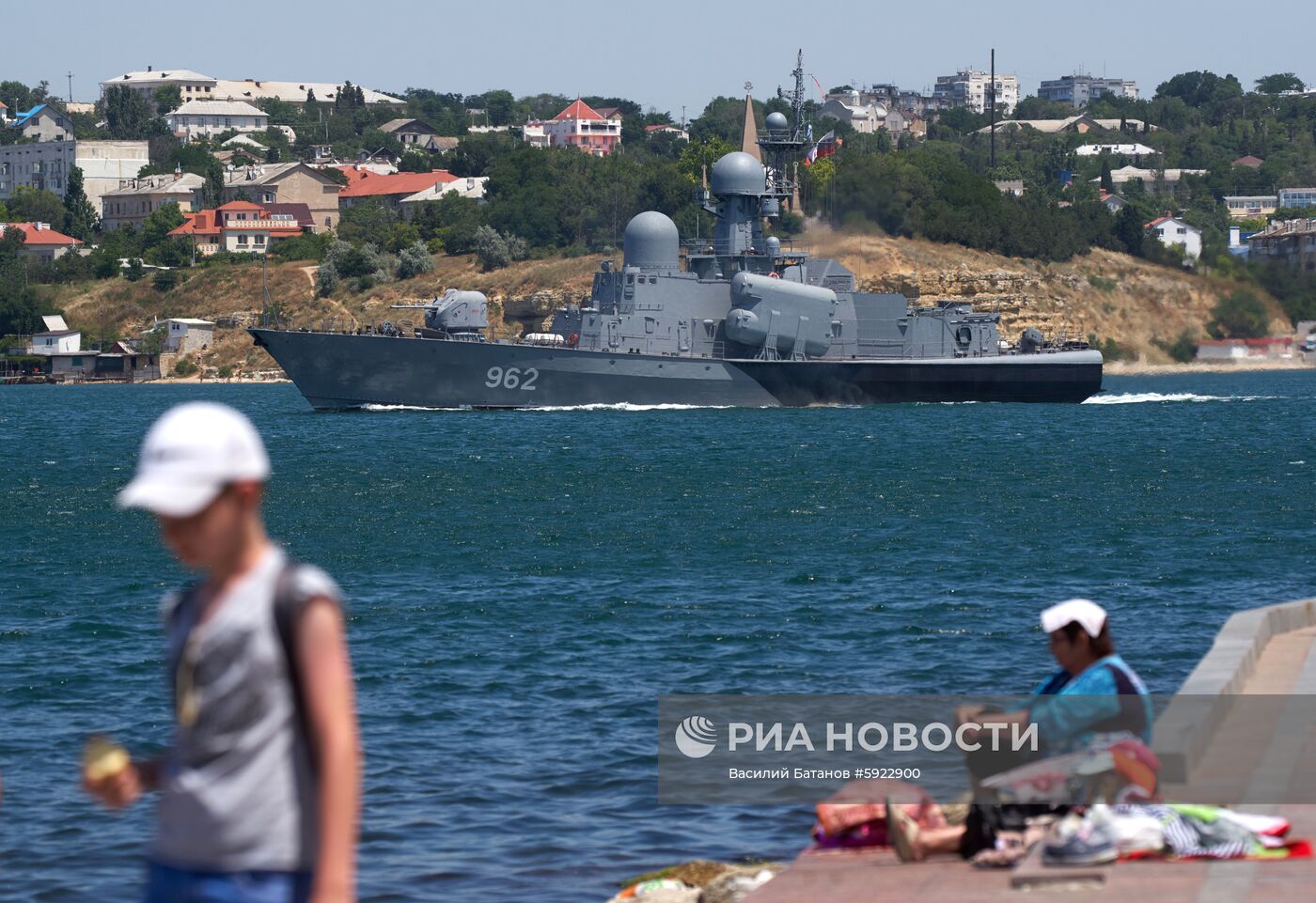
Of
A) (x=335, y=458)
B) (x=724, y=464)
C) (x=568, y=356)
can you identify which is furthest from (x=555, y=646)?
(x=568, y=356)

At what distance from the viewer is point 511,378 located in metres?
60.5

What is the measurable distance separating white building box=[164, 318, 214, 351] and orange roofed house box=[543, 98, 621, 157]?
80.6 meters

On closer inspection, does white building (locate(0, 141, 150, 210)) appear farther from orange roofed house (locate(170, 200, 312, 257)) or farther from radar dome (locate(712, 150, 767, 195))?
radar dome (locate(712, 150, 767, 195))

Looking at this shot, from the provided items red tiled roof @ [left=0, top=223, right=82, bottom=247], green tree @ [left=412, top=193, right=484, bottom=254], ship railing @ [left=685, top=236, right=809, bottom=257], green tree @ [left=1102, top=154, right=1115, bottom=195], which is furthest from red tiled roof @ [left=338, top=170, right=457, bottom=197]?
ship railing @ [left=685, top=236, right=809, bottom=257]

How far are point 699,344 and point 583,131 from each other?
135090 millimetres

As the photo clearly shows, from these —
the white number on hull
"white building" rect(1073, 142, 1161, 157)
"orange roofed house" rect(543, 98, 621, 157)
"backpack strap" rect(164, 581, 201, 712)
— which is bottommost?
the white number on hull

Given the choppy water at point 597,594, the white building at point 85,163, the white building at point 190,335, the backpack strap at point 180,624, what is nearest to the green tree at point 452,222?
the white building at point 190,335

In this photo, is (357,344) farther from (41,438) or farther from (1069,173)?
(1069,173)

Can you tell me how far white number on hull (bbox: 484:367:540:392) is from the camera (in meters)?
60.3

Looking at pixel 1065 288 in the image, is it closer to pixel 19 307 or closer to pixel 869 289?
pixel 869 289

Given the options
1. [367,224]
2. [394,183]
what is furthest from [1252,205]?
[367,224]

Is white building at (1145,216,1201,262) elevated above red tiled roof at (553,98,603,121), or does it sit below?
below

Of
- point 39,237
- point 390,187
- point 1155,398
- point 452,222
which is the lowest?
point 1155,398

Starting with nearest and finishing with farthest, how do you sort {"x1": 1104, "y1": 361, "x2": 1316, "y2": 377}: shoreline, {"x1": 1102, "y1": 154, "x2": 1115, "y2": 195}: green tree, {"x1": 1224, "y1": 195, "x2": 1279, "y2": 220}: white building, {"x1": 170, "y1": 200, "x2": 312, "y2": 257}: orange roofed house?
{"x1": 1104, "y1": 361, "x2": 1316, "y2": 377}: shoreline
{"x1": 170, "y1": 200, "x2": 312, "y2": 257}: orange roofed house
{"x1": 1224, "y1": 195, "x2": 1279, "y2": 220}: white building
{"x1": 1102, "y1": 154, "x2": 1115, "y2": 195}: green tree
